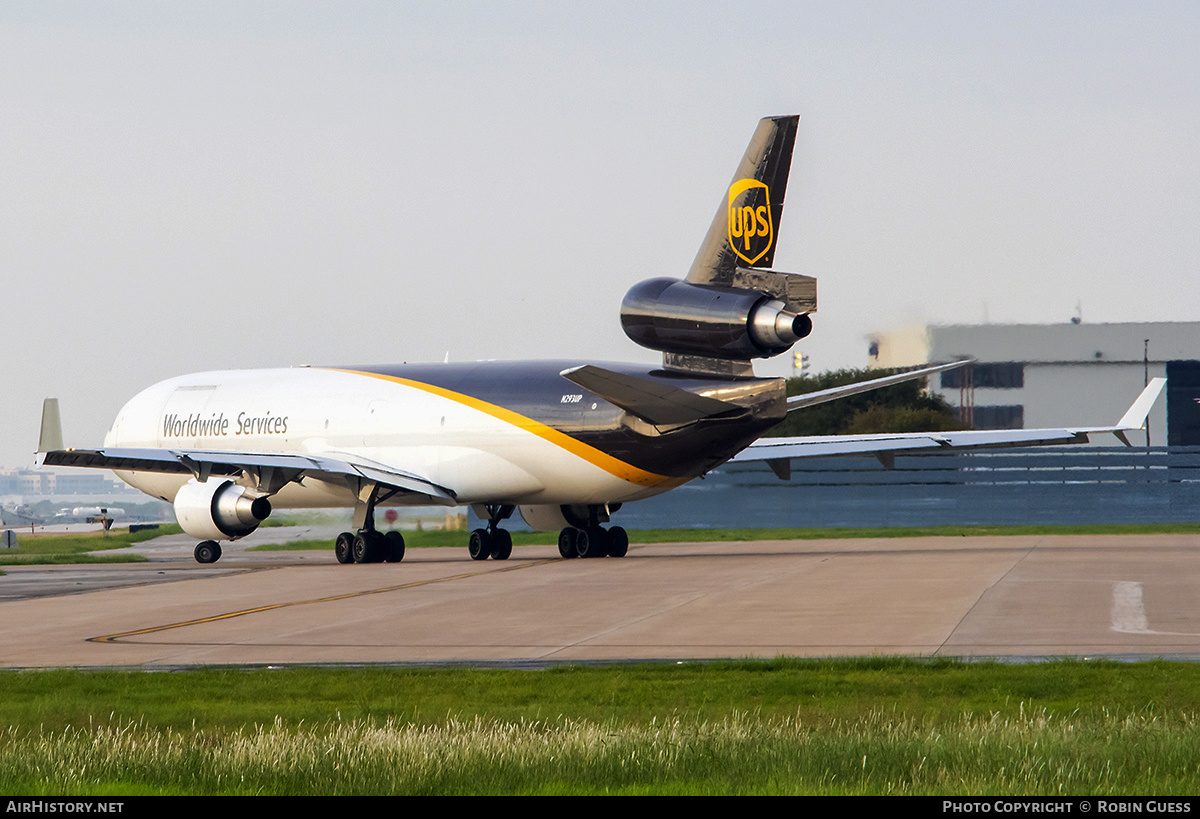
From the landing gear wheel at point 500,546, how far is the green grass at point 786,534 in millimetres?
10115

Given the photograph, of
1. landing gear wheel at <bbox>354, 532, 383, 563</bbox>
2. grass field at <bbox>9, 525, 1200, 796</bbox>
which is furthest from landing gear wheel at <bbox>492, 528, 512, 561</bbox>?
grass field at <bbox>9, 525, 1200, 796</bbox>

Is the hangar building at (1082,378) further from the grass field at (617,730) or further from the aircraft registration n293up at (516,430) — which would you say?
the grass field at (617,730)

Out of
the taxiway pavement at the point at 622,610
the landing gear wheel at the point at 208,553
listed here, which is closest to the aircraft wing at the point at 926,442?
the taxiway pavement at the point at 622,610

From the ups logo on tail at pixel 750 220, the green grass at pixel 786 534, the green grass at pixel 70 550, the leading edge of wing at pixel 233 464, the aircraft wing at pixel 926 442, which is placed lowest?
the green grass at pixel 70 550

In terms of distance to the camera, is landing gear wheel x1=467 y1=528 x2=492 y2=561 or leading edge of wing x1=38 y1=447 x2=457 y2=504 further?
landing gear wheel x1=467 y1=528 x2=492 y2=561

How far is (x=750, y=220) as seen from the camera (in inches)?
1054

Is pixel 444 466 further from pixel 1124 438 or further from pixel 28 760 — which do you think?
pixel 28 760

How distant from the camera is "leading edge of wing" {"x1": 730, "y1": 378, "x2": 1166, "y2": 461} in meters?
34.4

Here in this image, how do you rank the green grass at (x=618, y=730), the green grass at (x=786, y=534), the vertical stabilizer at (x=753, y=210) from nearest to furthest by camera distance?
1. the green grass at (x=618, y=730)
2. the vertical stabilizer at (x=753, y=210)
3. the green grass at (x=786, y=534)

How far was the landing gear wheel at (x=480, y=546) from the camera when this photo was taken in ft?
120

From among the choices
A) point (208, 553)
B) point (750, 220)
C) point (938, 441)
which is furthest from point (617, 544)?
point (750, 220)

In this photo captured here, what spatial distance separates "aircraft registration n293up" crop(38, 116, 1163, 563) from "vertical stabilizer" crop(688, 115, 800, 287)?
3 cm

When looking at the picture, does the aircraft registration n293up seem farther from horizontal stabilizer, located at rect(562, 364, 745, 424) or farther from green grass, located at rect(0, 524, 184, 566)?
green grass, located at rect(0, 524, 184, 566)

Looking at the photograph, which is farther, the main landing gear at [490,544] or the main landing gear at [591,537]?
the main landing gear at [490,544]
